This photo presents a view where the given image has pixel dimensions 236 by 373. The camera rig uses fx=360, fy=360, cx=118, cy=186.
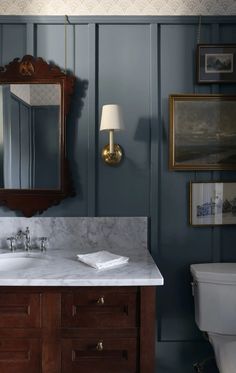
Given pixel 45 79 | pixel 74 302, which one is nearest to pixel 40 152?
pixel 45 79

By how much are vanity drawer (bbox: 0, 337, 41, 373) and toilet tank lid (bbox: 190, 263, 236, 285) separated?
35.0 inches

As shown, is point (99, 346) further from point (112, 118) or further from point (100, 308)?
point (112, 118)

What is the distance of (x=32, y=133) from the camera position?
6.95 feet

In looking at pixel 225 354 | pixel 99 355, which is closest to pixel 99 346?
pixel 99 355

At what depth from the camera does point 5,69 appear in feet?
6.93

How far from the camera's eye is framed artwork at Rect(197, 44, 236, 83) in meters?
2.11

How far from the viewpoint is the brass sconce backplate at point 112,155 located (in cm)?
209

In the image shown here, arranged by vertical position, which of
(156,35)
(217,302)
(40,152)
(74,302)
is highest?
(156,35)

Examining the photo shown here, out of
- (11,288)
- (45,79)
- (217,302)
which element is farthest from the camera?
(45,79)

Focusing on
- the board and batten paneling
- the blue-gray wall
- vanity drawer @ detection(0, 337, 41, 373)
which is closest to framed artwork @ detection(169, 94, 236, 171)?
the blue-gray wall

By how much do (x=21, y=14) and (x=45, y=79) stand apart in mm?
419

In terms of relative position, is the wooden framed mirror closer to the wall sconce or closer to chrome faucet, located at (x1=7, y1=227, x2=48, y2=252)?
chrome faucet, located at (x1=7, y1=227, x2=48, y2=252)

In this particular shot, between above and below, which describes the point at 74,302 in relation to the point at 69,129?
below

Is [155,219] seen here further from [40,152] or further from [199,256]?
[40,152]
